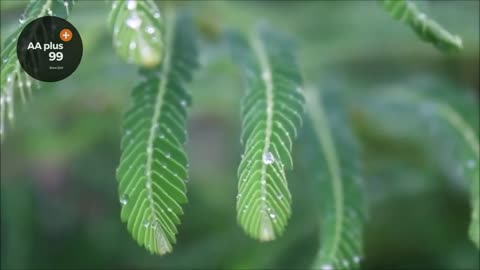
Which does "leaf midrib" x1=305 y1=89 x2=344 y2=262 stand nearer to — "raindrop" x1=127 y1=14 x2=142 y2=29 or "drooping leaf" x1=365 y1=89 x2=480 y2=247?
"drooping leaf" x1=365 y1=89 x2=480 y2=247

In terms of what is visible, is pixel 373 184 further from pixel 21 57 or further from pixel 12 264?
pixel 21 57

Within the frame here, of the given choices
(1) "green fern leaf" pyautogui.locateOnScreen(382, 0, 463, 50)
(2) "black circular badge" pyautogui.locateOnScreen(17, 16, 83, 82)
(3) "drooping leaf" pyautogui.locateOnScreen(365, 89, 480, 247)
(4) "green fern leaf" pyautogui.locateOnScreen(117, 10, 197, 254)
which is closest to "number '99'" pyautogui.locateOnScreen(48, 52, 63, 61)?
(2) "black circular badge" pyautogui.locateOnScreen(17, 16, 83, 82)

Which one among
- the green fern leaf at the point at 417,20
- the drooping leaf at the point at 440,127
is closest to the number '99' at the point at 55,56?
the green fern leaf at the point at 417,20

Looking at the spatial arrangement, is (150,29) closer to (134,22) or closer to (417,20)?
(134,22)

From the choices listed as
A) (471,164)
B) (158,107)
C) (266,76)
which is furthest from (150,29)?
(471,164)

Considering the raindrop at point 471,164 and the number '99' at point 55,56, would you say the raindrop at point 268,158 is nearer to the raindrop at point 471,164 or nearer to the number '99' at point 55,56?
the number '99' at point 55,56

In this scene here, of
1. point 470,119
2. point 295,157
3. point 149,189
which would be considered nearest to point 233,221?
point 295,157
